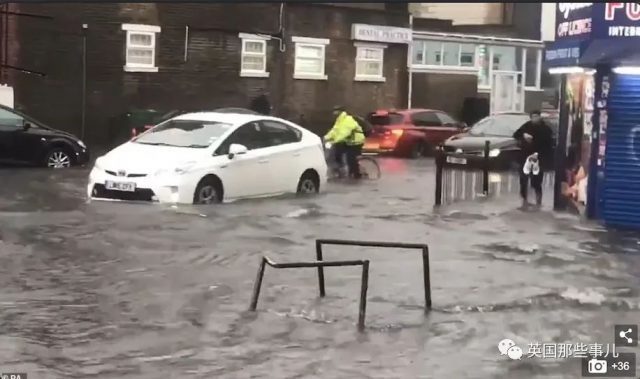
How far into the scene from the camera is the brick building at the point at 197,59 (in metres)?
28.3

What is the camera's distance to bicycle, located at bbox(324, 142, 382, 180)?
22.1 m

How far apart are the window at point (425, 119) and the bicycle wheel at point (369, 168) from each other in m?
7.94

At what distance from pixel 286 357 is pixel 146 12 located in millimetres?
24806

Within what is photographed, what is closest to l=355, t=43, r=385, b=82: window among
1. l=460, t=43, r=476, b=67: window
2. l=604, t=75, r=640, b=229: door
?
l=460, t=43, r=476, b=67: window

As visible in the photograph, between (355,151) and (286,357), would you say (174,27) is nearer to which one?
(355,151)

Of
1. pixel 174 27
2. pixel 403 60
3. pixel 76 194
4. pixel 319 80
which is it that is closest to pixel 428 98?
pixel 403 60

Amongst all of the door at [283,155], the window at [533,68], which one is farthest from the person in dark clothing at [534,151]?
the window at [533,68]

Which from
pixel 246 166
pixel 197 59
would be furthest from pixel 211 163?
pixel 197 59

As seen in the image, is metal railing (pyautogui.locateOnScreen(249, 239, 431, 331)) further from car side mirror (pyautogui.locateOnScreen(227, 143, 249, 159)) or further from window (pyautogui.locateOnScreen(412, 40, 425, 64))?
window (pyautogui.locateOnScreen(412, 40, 425, 64))

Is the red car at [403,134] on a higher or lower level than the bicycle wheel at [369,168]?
higher

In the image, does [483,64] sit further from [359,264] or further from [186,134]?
[359,264]

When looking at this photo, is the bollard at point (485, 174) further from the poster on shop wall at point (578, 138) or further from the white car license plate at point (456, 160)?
the poster on shop wall at point (578, 138)

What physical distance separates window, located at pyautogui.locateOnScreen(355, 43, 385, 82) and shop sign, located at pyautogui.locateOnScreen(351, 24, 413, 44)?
0.34m

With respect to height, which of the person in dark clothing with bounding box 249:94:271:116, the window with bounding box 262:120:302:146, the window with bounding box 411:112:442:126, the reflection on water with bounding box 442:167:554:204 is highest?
the person in dark clothing with bounding box 249:94:271:116
